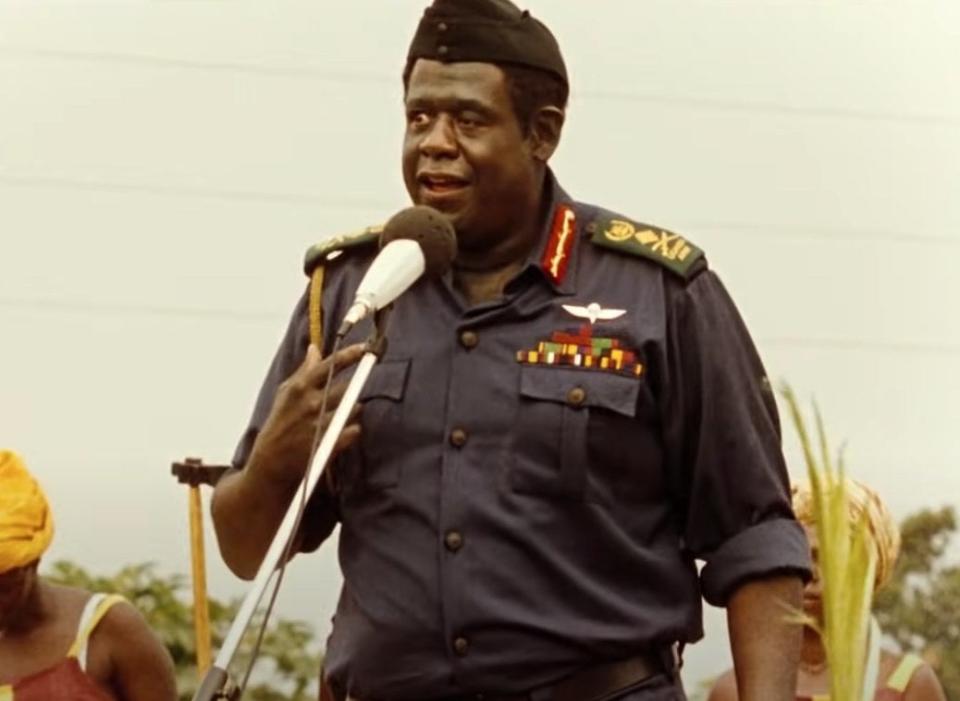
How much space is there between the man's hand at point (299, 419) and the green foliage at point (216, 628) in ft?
11.2

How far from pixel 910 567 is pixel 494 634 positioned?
4254 mm

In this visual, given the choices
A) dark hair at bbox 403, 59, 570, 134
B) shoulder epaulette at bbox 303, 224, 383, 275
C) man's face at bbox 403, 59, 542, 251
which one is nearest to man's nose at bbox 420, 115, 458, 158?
man's face at bbox 403, 59, 542, 251

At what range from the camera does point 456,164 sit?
4570 millimetres

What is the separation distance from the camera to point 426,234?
4.33 meters

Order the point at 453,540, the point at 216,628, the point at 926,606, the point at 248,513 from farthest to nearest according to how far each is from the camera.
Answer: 1. the point at 926,606
2. the point at 216,628
3. the point at 248,513
4. the point at 453,540

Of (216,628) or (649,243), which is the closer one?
(649,243)

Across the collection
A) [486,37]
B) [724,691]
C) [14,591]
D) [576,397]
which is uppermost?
[486,37]

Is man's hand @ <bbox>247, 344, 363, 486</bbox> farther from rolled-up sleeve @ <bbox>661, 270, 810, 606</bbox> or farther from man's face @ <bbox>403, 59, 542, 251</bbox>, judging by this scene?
rolled-up sleeve @ <bbox>661, 270, 810, 606</bbox>

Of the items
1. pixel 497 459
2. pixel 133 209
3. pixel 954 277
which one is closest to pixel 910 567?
pixel 954 277

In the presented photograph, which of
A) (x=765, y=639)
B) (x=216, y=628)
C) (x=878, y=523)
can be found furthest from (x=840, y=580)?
(x=216, y=628)

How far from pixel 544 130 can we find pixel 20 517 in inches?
69.0

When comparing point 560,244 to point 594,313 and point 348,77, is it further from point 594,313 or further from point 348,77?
point 348,77

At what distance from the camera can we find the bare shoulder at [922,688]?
6270 mm

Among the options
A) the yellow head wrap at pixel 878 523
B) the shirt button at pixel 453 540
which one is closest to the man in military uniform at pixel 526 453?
the shirt button at pixel 453 540
